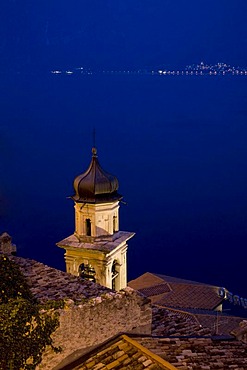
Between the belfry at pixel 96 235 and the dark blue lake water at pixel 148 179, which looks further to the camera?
the dark blue lake water at pixel 148 179

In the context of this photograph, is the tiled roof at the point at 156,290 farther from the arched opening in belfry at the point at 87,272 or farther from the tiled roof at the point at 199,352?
the tiled roof at the point at 199,352

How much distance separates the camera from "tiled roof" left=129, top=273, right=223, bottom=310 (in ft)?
57.4

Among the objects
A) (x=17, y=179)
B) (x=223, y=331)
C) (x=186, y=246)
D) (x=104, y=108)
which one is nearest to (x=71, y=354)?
(x=223, y=331)

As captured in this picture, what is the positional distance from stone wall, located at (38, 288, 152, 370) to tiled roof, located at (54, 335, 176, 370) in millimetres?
A: 124

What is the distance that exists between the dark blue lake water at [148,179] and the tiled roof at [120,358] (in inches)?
838

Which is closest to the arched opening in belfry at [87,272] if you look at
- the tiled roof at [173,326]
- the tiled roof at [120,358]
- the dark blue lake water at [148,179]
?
the tiled roof at [173,326]

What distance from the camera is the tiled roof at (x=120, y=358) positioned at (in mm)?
7445

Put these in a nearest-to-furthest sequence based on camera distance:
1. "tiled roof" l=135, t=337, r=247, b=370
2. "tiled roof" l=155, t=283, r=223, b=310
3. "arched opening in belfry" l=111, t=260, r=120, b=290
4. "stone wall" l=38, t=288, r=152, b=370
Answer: "stone wall" l=38, t=288, r=152, b=370
"tiled roof" l=135, t=337, r=247, b=370
"arched opening in belfry" l=111, t=260, r=120, b=290
"tiled roof" l=155, t=283, r=223, b=310

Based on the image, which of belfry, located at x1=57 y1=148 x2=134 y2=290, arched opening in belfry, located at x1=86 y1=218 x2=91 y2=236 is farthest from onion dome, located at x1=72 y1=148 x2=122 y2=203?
arched opening in belfry, located at x1=86 y1=218 x2=91 y2=236

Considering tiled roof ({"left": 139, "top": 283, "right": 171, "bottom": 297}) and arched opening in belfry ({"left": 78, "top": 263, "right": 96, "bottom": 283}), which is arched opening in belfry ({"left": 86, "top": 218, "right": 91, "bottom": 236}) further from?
tiled roof ({"left": 139, "top": 283, "right": 171, "bottom": 297})

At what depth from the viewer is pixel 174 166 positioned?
51.3 meters

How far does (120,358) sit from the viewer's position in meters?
7.69

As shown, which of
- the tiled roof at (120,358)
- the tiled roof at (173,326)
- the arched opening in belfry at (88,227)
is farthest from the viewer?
the arched opening in belfry at (88,227)

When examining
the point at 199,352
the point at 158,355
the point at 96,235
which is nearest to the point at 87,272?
the point at 96,235
